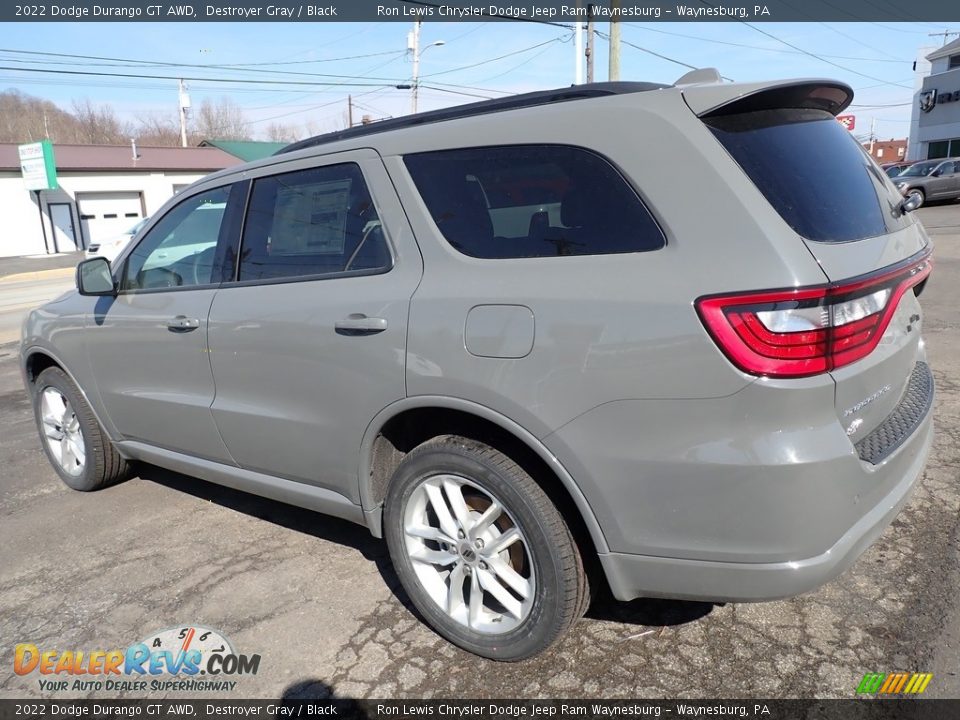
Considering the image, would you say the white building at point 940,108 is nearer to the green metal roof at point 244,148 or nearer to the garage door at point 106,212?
the green metal roof at point 244,148

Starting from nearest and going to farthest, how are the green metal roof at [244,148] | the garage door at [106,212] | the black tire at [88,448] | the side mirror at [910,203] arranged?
1. the side mirror at [910,203]
2. the black tire at [88,448]
3. the garage door at [106,212]
4. the green metal roof at [244,148]

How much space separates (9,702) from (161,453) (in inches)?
56.0

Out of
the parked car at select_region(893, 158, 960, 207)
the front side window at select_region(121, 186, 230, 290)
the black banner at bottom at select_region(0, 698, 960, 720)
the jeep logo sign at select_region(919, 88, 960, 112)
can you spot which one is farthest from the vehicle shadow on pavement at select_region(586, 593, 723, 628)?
the jeep logo sign at select_region(919, 88, 960, 112)

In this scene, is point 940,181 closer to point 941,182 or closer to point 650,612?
point 941,182

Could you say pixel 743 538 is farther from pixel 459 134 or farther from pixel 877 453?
pixel 459 134

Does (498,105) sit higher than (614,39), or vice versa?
(614,39)

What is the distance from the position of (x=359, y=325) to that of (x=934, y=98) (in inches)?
2056

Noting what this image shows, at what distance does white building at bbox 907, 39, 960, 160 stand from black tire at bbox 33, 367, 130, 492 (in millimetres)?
50503

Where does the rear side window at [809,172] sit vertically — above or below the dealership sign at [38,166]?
below

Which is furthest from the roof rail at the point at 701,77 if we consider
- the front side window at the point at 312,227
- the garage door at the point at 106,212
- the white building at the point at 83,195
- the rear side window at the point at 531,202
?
the garage door at the point at 106,212

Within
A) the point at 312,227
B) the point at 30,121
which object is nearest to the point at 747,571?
the point at 312,227

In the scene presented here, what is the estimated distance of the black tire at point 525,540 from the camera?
2.33 meters

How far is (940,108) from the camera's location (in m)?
44.0

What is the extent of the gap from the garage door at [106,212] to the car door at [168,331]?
3372 centimetres
